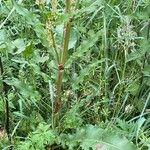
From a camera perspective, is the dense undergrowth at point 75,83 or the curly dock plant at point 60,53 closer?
the curly dock plant at point 60,53

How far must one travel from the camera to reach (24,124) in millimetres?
2439

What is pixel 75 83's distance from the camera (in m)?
2.33

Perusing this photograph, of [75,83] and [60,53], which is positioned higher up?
[60,53]

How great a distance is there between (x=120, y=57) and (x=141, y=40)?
25 centimetres

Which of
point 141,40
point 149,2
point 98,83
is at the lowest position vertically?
point 98,83

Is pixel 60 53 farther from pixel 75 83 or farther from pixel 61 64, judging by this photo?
pixel 75 83

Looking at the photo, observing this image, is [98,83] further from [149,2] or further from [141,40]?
[149,2]

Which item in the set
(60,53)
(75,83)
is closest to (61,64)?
(60,53)

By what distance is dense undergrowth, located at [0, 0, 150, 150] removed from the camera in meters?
2.14

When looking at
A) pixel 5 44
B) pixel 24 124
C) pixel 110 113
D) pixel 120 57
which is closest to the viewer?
pixel 5 44

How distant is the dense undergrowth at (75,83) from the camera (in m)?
2.14

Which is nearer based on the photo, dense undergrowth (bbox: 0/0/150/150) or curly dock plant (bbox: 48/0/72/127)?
curly dock plant (bbox: 48/0/72/127)

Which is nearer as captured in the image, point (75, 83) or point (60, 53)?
point (60, 53)

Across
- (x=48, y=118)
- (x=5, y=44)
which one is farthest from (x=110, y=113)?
(x=5, y=44)
